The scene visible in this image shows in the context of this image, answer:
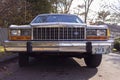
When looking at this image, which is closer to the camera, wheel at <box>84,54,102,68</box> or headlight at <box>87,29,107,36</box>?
headlight at <box>87,29,107,36</box>

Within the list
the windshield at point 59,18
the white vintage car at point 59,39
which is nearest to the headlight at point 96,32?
the white vintage car at point 59,39

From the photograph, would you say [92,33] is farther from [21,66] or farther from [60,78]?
[21,66]

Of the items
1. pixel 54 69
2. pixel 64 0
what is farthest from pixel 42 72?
pixel 64 0

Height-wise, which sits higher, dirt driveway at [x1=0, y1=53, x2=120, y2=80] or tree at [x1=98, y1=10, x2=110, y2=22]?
tree at [x1=98, y1=10, x2=110, y2=22]

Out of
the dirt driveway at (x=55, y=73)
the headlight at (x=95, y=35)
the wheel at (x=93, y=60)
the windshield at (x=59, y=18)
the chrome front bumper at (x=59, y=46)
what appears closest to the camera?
the dirt driveway at (x=55, y=73)

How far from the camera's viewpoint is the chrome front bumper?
27.8ft

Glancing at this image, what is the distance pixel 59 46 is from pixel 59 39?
45cm

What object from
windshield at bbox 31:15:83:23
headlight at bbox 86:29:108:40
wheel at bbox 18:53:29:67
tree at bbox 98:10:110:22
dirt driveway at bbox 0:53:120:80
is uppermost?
windshield at bbox 31:15:83:23

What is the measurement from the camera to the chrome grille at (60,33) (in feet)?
29.2

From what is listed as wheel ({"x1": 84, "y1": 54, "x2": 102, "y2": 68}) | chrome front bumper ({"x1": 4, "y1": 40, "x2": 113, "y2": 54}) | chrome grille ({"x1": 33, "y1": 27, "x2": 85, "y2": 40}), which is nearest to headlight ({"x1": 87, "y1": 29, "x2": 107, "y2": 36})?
chrome grille ({"x1": 33, "y1": 27, "x2": 85, "y2": 40})

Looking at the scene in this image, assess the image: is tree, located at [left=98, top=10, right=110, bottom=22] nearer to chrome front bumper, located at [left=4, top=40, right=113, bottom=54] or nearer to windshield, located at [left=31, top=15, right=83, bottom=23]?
windshield, located at [left=31, top=15, right=83, bottom=23]

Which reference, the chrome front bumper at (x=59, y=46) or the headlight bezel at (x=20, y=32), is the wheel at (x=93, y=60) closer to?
the chrome front bumper at (x=59, y=46)

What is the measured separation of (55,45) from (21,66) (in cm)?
201

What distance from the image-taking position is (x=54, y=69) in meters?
9.69
